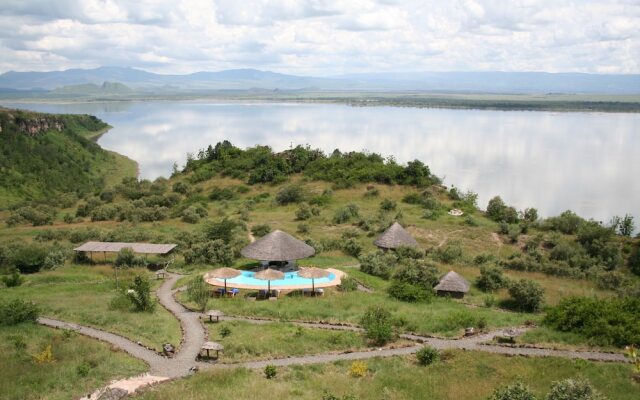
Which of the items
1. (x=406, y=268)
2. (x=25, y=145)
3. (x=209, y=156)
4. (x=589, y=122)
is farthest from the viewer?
(x=589, y=122)

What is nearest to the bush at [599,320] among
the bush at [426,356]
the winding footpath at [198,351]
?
the winding footpath at [198,351]

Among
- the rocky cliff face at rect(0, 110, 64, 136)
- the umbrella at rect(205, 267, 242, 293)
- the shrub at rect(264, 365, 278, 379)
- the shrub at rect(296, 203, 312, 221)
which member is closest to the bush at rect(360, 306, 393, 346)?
the shrub at rect(264, 365, 278, 379)

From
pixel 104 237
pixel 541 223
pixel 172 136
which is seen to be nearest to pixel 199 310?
pixel 104 237

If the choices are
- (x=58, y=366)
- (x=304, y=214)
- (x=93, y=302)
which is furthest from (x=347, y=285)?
(x=304, y=214)

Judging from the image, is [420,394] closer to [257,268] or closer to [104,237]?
[257,268]

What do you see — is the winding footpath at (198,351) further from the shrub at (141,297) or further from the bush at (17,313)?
the shrub at (141,297)

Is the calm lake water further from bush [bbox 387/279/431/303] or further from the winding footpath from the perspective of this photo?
the winding footpath
